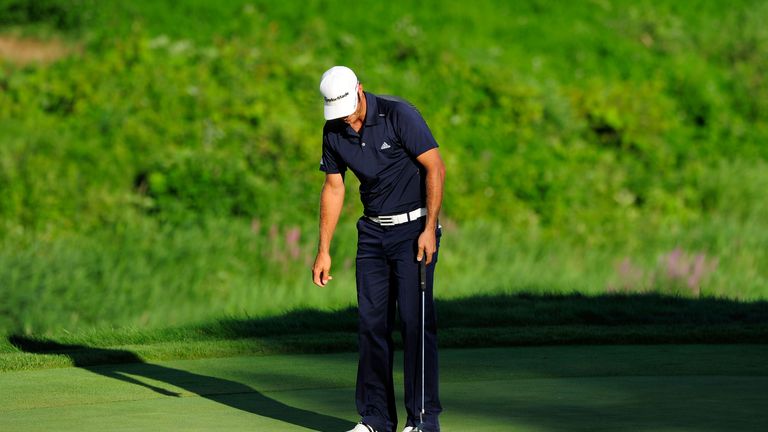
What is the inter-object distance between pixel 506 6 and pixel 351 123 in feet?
71.3

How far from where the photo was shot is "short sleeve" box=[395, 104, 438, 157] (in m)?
6.09

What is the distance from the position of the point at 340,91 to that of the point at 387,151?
15.4 inches

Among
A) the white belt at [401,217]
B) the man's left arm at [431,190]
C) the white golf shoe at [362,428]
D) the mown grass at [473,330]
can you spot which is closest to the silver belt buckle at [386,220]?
the white belt at [401,217]

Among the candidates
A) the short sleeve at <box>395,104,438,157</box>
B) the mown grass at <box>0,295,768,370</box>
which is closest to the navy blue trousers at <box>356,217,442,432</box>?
the short sleeve at <box>395,104,438,157</box>

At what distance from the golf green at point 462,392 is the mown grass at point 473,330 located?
Answer: 309 millimetres

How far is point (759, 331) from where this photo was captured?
10109mm

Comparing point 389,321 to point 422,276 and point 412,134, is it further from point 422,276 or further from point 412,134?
point 412,134

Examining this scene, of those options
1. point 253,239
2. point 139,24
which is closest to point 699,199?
point 253,239

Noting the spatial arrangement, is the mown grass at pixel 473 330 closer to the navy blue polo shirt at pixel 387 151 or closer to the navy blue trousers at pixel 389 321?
the navy blue trousers at pixel 389 321

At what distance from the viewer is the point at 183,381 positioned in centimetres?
802

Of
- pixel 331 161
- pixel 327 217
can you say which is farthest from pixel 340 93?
pixel 327 217

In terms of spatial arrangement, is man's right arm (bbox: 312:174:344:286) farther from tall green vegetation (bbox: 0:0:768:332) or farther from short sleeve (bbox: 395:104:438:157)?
tall green vegetation (bbox: 0:0:768:332)

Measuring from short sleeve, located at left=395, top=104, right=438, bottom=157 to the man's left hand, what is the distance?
1.26 ft

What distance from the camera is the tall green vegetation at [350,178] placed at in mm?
14617
